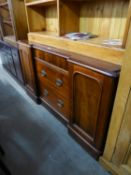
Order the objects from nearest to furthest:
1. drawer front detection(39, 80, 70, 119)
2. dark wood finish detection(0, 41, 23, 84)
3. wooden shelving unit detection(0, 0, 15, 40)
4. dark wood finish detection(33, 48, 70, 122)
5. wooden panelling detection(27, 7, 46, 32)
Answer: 1. dark wood finish detection(33, 48, 70, 122)
2. drawer front detection(39, 80, 70, 119)
3. wooden panelling detection(27, 7, 46, 32)
4. dark wood finish detection(0, 41, 23, 84)
5. wooden shelving unit detection(0, 0, 15, 40)

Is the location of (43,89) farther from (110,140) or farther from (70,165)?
(110,140)

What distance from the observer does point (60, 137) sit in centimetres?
159

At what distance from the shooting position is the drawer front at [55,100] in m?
1.55

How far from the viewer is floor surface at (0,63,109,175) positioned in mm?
1271

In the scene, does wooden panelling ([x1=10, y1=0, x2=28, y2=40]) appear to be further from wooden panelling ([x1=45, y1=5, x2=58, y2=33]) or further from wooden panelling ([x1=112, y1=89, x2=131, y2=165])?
wooden panelling ([x1=112, y1=89, x2=131, y2=165])

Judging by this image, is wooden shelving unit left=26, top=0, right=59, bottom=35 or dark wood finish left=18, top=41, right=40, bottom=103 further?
dark wood finish left=18, top=41, right=40, bottom=103

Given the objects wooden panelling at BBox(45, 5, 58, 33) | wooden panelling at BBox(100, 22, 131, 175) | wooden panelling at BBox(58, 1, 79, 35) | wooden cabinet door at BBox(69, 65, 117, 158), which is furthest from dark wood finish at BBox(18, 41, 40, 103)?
wooden panelling at BBox(100, 22, 131, 175)

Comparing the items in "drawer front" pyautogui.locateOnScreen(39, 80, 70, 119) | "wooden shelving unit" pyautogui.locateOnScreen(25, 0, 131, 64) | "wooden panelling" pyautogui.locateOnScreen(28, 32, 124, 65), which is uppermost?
"wooden shelving unit" pyautogui.locateOnScreen(25, 0, 131, 64)

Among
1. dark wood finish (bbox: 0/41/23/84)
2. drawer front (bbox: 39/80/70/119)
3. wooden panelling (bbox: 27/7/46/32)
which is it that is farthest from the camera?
dark wood finish (bbox: 0/41/23/84)

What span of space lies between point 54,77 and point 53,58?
0.23 metres

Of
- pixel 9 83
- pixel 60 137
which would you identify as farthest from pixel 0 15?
pixel 60 137

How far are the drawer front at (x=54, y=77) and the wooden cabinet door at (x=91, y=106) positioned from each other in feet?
0.62

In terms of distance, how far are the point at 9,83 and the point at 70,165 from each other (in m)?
2.20

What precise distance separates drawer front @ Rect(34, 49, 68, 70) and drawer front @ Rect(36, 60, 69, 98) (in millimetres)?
60
